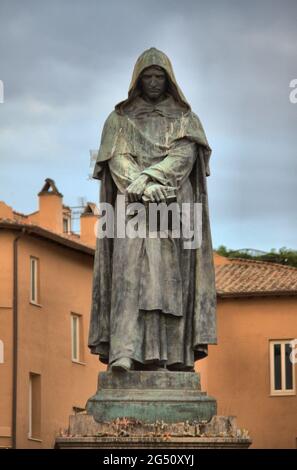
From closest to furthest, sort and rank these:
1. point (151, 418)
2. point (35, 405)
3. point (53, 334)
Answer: point (151, 418) < point (35, 405) < point (53, 334)

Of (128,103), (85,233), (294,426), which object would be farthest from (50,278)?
(128,103)

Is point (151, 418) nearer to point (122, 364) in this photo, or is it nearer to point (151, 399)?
point (151, 399)

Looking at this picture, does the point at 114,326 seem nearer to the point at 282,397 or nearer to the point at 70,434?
Answer: the point at 70,434

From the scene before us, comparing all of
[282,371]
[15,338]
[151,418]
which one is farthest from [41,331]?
[151,418]

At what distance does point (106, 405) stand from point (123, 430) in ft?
1.35

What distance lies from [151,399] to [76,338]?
2176 inches

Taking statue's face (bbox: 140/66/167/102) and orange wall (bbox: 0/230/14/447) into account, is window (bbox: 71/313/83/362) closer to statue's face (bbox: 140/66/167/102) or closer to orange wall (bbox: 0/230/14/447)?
orange wall (bbox: 0/230/14/447)

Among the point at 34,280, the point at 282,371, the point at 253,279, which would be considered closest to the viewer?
the point at 34,280

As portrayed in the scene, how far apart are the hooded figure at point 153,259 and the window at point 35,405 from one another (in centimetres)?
4908

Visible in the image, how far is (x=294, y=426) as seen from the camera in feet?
259

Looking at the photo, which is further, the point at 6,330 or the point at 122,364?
the point at 6,330

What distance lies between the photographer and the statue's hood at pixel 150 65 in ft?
61.5

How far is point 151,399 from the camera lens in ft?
57.5
